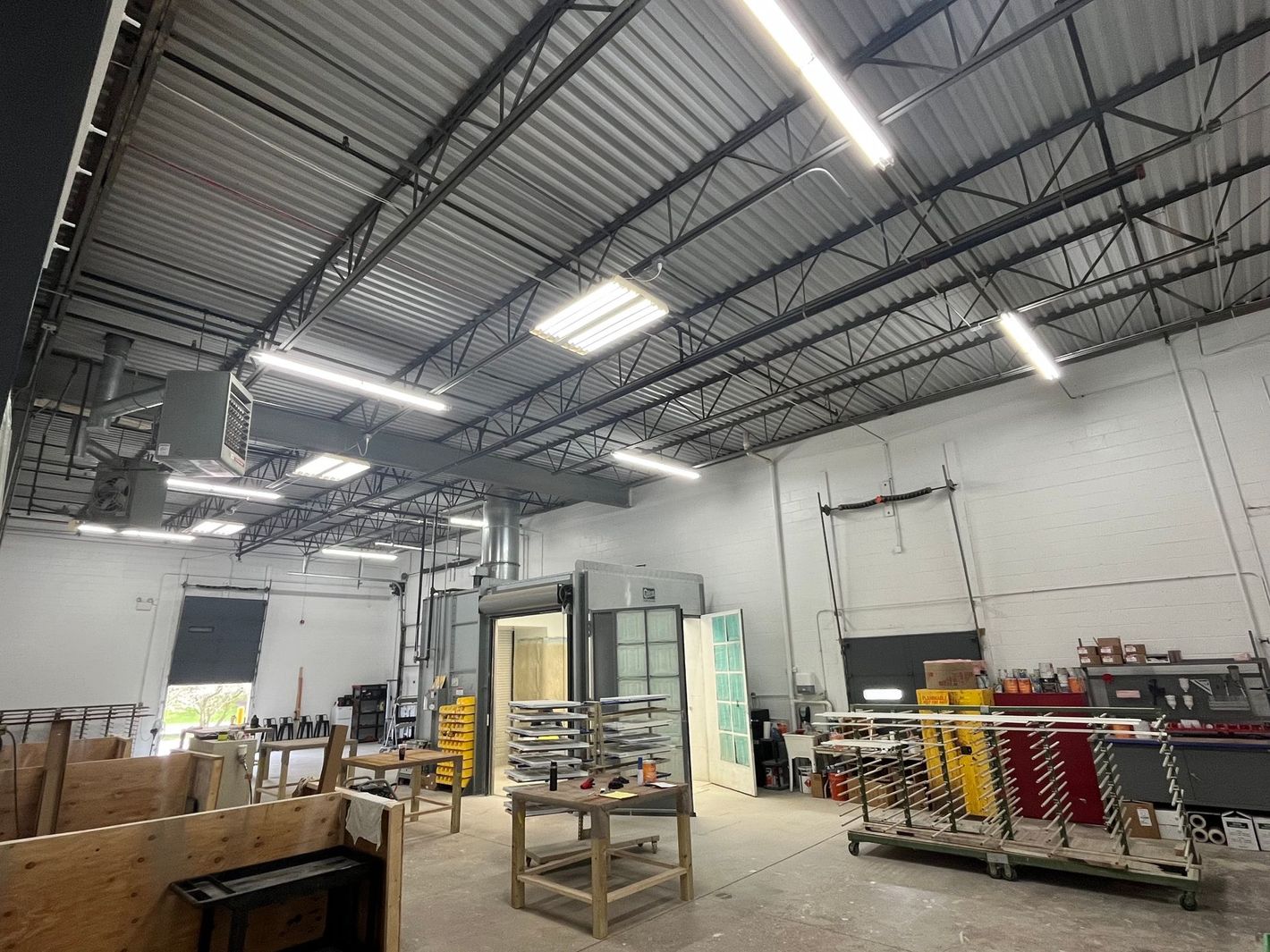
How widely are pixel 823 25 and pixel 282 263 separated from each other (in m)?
4.61

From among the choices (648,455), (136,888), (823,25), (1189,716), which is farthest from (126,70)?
(1189,716)

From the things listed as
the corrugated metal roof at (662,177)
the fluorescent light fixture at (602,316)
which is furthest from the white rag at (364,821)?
the corrugated metal roof at (662,177)

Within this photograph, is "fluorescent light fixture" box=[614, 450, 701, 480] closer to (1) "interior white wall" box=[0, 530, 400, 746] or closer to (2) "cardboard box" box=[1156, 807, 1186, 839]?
(2) "cardboard box" box=[1156, 807, 1186, 839]

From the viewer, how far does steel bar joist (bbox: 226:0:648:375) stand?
3473mm

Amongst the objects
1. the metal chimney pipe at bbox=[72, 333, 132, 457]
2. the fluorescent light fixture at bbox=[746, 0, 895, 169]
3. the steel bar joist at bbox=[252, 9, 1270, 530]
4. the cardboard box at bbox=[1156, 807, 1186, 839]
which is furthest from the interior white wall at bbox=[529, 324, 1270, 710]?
the metal chimney pipe at bbox=[72, 333, 132, 457]

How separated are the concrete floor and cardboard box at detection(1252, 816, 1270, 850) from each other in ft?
0.38

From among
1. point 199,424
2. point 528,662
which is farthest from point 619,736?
point 528,662

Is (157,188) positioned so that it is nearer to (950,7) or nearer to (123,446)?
(950,7)

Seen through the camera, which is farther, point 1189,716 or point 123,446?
point 123,446

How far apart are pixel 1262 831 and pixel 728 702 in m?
5.24

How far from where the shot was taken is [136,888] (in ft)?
8.91

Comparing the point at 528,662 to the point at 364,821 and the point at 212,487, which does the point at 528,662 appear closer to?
the point at 212,487

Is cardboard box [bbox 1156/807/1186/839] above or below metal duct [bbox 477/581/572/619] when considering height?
below

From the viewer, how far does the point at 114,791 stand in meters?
4.56
